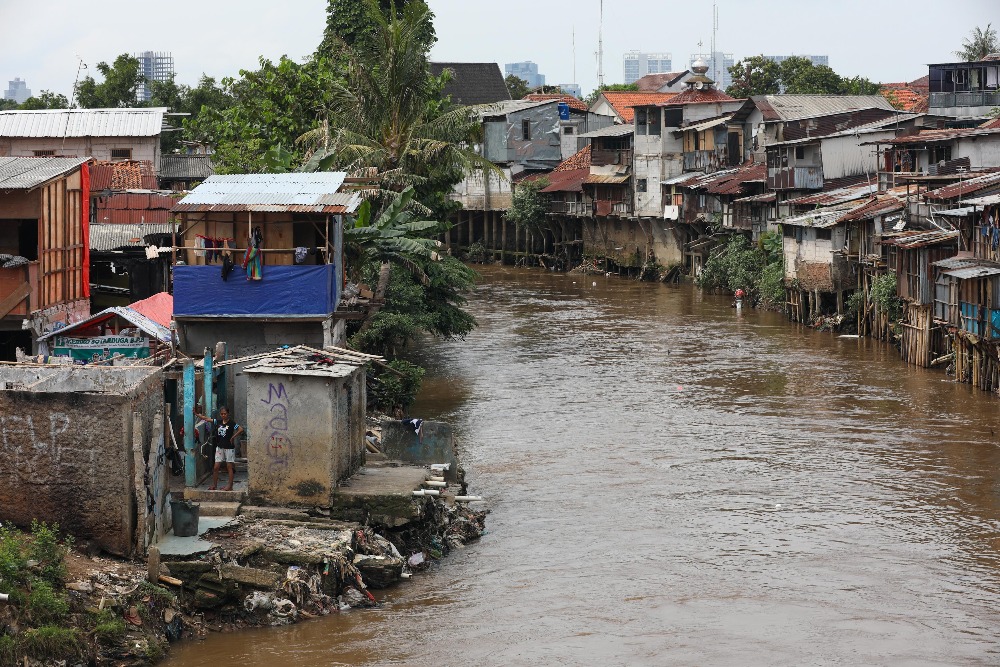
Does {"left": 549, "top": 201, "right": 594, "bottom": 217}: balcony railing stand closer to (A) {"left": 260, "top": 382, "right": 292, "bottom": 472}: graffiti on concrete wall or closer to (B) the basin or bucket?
(A) {"left": 260, "top": 382, "right": 292, "bottom": 472}: graffiti on concrete wall

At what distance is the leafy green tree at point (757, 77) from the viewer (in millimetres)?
76625

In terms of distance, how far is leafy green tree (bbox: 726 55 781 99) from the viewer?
76.6 metres

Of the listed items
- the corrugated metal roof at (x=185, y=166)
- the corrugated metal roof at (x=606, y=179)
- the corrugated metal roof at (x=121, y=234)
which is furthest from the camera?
the corrugated metal roof at (x=606, y=179)

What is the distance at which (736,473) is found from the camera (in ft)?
74.0

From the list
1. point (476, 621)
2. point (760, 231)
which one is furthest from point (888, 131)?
point (476, 621)

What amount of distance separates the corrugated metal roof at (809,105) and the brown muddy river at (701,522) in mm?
16889

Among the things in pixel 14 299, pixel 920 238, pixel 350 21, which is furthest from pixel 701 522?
pixel 350 21

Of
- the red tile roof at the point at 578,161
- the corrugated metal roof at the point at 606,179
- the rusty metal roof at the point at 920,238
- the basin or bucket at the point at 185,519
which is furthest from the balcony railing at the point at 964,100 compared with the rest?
the basin or bucket at the point at 185,519

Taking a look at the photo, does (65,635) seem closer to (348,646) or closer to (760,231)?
(348,646)

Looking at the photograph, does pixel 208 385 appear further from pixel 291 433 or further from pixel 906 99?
pixel 906 99

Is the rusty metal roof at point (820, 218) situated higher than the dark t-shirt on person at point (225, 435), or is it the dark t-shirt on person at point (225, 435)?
the rusty metal roof at point (820, 218)

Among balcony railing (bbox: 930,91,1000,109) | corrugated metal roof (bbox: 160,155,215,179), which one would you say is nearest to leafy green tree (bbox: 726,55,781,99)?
balcony railing (bbox: 930,91,1000,109)

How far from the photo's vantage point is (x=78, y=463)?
1406cm

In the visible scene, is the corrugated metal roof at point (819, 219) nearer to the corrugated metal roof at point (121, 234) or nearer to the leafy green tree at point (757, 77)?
the corrugated metal roof at point (121, 234)
